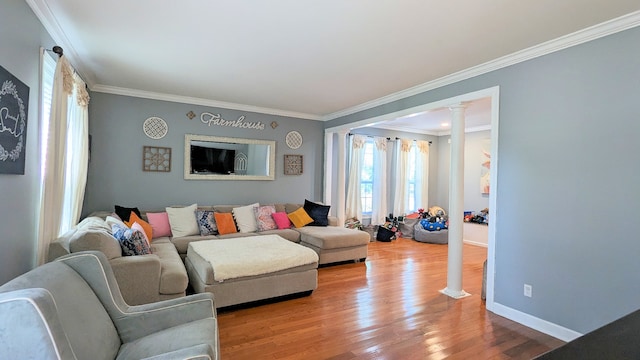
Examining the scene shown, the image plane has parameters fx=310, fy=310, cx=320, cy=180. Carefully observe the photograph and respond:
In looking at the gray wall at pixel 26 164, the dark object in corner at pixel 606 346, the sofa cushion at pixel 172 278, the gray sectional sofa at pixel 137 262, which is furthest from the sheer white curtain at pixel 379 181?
the dark object in corner at pixel 606 346

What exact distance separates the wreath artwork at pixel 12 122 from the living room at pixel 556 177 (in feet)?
0.26

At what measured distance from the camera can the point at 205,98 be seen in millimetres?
5027

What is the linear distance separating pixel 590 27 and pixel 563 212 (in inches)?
59.5

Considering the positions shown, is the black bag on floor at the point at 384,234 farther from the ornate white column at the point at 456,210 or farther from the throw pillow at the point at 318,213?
the ornate white column at the point at 456,210

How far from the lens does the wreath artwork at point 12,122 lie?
1.73 m

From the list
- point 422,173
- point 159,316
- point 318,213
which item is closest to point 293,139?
point 318,213

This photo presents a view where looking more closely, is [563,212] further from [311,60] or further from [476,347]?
[311,60]

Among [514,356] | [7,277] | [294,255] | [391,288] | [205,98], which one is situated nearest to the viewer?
[7,277]

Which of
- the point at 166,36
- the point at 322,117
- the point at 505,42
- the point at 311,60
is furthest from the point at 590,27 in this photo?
the point at 322,117

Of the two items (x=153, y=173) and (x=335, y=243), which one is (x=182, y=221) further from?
(x=335, y=243)

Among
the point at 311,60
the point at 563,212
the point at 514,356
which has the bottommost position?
the point at 514,356

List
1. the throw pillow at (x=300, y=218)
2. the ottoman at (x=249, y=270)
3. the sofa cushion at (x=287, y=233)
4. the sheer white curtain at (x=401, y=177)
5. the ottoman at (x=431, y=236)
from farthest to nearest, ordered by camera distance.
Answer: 1. the sheer white curtain at (x=401, y=177)
2. the ottoman at (x=431, y=236)
3. the throw pillow at (x=300, y=218)
4. the sofa cushion at (x=287, y=233)
5. the ottoman at (x=249, y=270)

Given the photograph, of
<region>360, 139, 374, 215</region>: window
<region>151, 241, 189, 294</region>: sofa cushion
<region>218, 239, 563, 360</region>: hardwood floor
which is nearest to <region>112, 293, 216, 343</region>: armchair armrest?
<region>218, 239, 563, 360</region>: hardwood floor

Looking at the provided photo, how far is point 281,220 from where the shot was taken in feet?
17.1
